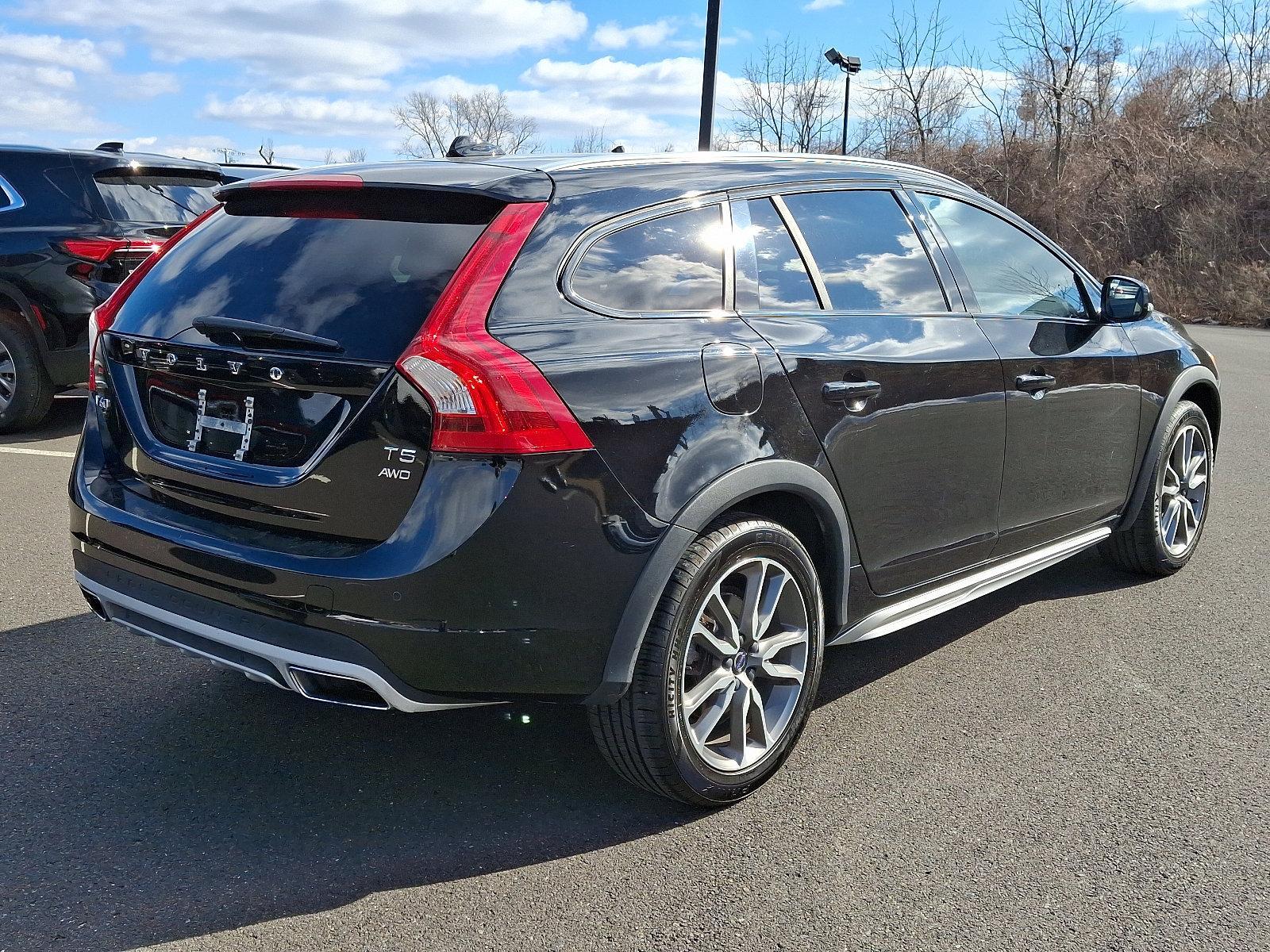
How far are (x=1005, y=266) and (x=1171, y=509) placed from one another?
1688 millimetres

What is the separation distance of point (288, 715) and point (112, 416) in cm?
108

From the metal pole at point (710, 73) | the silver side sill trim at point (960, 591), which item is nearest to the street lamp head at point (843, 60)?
the metal pole at point (710, 73)

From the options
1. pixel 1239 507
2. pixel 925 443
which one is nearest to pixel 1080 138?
pixel 1239 507

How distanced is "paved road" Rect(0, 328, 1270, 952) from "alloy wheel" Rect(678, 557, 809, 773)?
180 mm

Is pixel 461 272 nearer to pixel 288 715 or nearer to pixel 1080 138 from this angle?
pixel 288 715

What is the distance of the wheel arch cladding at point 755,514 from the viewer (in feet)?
9.69

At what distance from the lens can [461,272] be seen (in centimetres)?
291

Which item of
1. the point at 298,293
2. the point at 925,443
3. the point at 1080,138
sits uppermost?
the point at 1080,138

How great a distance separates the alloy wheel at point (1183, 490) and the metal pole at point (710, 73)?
8.63 meters

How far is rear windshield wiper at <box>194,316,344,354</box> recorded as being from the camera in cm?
293

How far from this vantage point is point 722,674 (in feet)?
10.8

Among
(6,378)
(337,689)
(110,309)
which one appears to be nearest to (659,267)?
(337,689)

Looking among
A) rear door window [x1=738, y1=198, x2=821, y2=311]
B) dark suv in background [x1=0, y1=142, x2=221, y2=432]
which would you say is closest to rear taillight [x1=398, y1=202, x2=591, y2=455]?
rear door window [x1=738, y1=198, x2=821, y2=311]

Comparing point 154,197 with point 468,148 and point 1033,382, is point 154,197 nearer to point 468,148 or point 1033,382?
point 468,148
